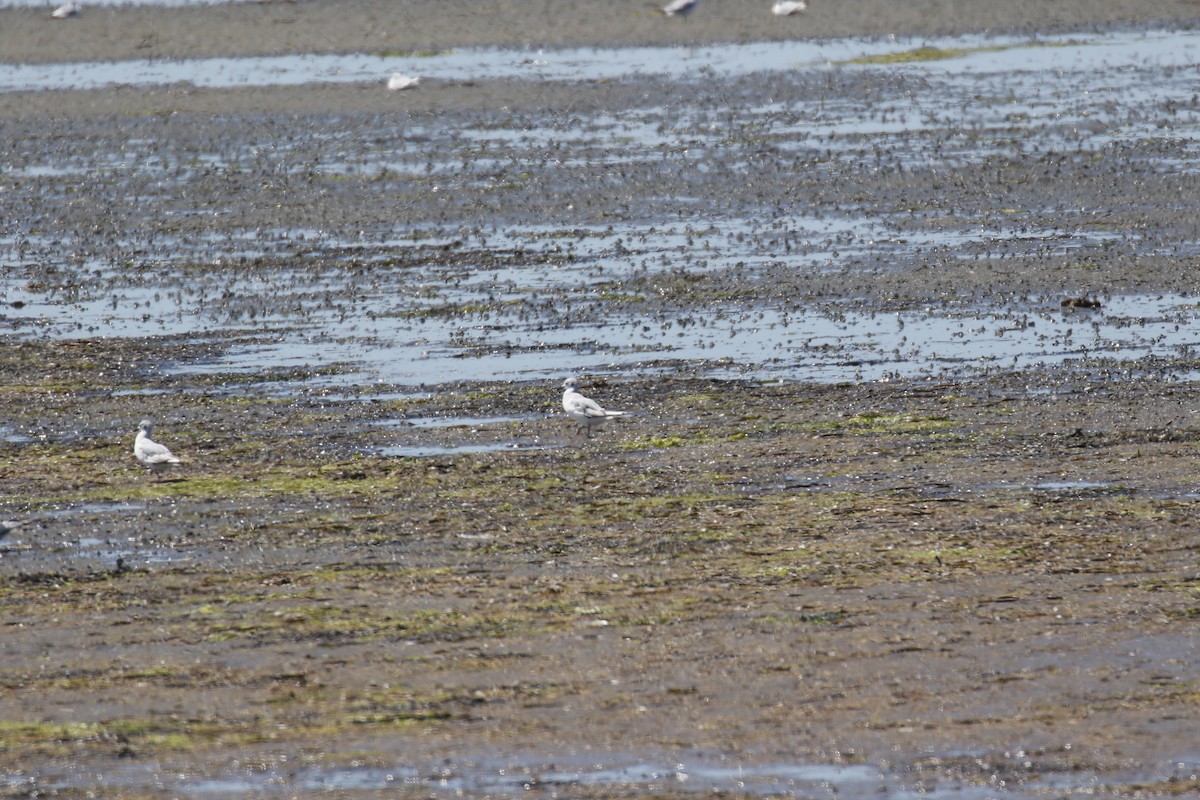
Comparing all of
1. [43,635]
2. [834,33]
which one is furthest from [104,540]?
[834,33]

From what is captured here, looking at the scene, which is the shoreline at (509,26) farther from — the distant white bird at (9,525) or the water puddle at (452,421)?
the distant white bird at (9,525)

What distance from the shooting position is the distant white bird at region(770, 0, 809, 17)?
1337 inches

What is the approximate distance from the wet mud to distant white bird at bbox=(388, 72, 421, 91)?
22.9 ft

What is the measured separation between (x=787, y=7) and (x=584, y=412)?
24551 millimetres

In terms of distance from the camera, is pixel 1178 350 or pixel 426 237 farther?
pixel 426 237

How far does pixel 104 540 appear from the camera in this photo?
9047 millimetres

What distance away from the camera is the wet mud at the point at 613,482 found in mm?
6508

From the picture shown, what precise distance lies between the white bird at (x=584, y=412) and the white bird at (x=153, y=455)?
2143 millimetres

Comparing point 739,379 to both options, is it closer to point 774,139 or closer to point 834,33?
point 774,139

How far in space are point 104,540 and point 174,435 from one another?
213 centimetres

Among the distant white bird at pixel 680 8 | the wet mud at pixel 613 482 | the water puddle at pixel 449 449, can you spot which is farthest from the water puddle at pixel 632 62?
the water puddle at pixel 449 449

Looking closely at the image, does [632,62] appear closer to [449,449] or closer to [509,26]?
[509,26]

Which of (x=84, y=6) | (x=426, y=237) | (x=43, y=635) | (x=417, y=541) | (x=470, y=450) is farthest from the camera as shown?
(x=84, y=6)

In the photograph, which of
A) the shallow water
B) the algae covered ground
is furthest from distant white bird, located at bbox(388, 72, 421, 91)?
the algae covered ground
